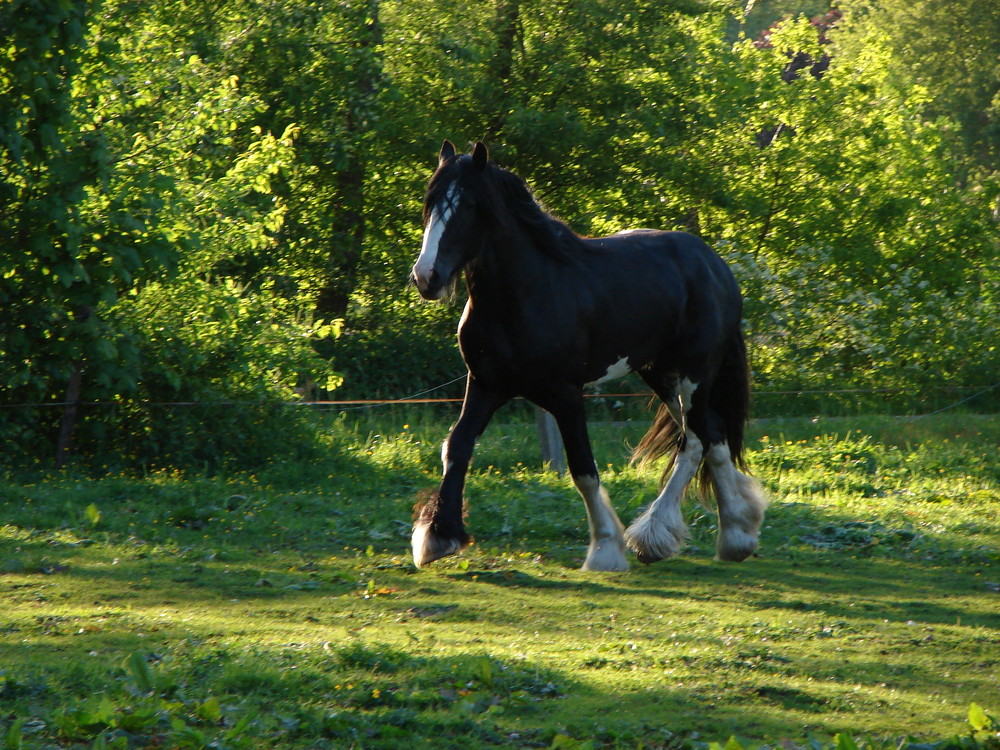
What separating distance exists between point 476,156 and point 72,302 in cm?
525

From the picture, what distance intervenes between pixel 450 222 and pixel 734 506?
2.87 m

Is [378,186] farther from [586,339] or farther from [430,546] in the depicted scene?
[430,546]

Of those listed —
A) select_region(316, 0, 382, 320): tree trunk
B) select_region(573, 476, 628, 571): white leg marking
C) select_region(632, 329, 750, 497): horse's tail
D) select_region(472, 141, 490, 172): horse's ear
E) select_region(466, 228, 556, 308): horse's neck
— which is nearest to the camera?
select_region(472, 141, 490, 172): horse's ear

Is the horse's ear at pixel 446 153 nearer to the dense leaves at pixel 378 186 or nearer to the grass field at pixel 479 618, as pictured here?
the grass field at pixel 479 618

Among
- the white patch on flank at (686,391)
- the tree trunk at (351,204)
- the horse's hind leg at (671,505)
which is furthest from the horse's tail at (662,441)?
the tree trunk at (351,204)

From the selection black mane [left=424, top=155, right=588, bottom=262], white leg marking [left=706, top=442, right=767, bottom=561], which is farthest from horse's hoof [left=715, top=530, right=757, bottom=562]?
black mane [left=424, top=155, right=588, bottom=262]

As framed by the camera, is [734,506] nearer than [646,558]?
No

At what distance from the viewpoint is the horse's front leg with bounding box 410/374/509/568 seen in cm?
705

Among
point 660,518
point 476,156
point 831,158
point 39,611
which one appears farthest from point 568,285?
point 831,158

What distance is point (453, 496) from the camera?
7062 millimetres

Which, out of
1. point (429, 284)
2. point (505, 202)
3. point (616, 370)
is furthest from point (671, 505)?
point (429, 284)

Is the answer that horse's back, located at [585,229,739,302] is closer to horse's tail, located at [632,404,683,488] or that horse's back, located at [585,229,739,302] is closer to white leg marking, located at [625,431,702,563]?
horse's tail, located at [632,404,683,488]

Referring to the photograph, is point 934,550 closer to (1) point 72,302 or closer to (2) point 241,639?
(2) point 241,639

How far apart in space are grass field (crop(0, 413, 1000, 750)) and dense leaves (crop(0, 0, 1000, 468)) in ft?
5.57
